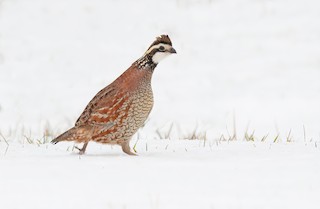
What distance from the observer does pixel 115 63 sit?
14.8m

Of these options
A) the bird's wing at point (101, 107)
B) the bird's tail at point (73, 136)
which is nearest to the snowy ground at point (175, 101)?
the bird's tail at point (73, 136)

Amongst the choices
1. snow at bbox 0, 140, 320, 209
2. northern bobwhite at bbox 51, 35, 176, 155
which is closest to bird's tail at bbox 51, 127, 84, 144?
northern bobwhite at bbox 51, 35, 176, 155

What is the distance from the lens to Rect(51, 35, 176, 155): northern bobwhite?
23.3ft

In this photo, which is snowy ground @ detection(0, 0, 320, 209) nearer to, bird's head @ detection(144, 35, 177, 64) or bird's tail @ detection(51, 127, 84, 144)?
bird's tail @ detection(51, 127, 84, 144)

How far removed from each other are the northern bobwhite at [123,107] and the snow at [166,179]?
0.66 ft

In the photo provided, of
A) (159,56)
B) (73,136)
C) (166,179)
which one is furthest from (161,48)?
(166,179)

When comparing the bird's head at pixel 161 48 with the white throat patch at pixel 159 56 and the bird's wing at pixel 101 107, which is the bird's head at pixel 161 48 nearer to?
the white throat patch at pixel 159 56

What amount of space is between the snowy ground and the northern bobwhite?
0.68 feet

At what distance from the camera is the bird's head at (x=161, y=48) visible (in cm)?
718

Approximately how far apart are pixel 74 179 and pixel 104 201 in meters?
0.67

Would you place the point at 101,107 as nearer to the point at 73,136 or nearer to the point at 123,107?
the point at 123,107

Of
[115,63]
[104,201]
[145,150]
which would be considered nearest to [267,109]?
[115,63]

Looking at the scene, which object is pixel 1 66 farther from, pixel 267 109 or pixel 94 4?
pixel 267 109

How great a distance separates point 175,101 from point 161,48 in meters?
5.82
